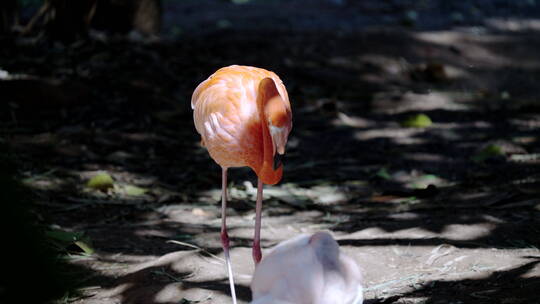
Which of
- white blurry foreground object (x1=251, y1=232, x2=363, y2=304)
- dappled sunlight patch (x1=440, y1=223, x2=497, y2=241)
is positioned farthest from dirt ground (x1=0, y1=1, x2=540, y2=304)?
white blurry foreground object (x1=251, y1=232, x2=363, y2=304)

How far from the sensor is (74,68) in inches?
278

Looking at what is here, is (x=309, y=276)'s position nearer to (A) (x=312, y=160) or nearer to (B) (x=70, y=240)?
(B) (x=70, y=240)

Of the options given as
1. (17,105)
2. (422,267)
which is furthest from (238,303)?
(17,105)

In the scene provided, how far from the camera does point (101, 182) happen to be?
477cm

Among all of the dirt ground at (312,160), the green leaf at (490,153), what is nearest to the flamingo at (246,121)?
the dirt ground at (312,160)

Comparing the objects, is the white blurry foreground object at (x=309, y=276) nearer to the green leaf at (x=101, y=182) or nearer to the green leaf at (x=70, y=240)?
the green leaf at (x=70, y=240)

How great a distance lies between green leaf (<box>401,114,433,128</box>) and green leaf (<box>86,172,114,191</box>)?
9.60ft

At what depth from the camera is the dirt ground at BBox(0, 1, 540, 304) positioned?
10.6ft

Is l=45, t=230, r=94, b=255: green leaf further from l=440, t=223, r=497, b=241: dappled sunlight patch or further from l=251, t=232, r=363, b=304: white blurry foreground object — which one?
l=440, t=223, r=497, b=241: dappled sunlight patch

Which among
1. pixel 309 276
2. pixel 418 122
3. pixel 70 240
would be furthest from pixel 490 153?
pixel 309 276

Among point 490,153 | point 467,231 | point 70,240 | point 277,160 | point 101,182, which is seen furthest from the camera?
point 490,153

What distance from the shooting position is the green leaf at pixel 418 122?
6.44 meters

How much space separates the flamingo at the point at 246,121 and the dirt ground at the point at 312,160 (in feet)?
1.99

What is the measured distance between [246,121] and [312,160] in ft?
9.92
